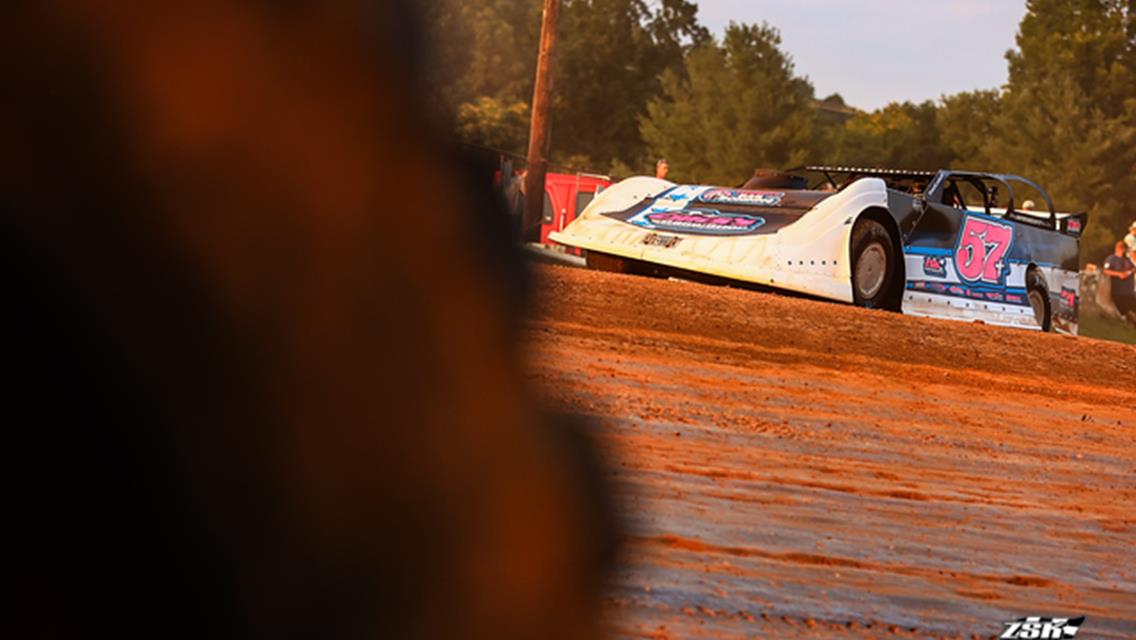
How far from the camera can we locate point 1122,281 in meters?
22.3

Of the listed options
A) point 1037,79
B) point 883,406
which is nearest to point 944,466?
point 883,406

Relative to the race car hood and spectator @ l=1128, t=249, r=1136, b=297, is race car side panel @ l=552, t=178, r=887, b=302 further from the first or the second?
spectator @ l=1128, t=249, r=1136, b=297

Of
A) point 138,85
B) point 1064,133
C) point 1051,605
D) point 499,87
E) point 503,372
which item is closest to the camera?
point 138,85

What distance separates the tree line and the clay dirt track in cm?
2719

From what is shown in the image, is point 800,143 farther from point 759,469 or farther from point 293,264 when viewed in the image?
point 293,264

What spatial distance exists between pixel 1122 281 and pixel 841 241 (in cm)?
1384

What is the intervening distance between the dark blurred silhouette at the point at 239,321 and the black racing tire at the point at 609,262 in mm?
11063

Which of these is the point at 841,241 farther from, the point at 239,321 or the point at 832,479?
the point at 239,321

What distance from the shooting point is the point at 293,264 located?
1.79ft

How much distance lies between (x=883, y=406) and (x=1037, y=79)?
4132cm

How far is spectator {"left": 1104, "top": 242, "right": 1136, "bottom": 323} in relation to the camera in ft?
71.6

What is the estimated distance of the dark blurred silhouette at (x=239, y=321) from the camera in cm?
50

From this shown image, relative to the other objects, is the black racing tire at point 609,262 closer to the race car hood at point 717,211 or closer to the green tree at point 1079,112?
the race car hood at point 717,211

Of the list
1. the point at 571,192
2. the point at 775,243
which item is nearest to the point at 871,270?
the point at 775,243
